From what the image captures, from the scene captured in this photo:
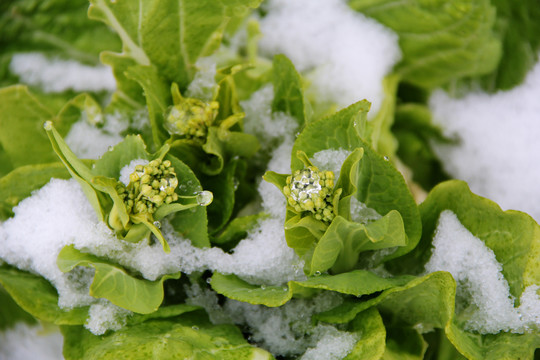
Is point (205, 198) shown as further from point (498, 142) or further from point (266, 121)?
point (498, 142)

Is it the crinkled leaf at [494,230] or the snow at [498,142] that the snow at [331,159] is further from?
the snow at [498,142]

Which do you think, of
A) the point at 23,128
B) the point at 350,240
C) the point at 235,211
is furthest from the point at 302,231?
the point at 23,128

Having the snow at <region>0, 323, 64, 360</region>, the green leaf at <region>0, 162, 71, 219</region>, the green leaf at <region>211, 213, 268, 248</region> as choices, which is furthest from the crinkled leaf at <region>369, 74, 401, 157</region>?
the snow at <region>0, 323, 64, 360</region>

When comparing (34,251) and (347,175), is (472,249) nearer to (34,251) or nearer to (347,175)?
(347,175)

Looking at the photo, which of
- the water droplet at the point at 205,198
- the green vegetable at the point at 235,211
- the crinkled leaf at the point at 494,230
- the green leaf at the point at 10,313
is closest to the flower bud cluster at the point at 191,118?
the green vegetable at the point at 235,211

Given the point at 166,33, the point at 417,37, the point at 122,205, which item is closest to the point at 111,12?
the point at 166,33

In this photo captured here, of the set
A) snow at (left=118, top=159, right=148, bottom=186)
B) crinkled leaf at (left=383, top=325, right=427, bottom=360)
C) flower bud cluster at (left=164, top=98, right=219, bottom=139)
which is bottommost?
crinkled leaf at (left=383, top=325, right=427, bottom=360)

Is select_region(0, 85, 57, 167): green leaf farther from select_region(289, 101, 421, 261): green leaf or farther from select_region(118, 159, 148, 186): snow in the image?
select_region(289, 101, 421, 261): green leaf
